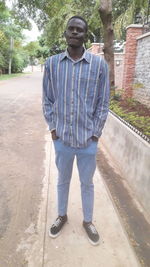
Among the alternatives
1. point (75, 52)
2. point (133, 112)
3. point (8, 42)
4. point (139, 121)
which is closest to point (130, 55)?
point (133, 112)

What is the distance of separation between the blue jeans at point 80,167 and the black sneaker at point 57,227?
18 centimetres

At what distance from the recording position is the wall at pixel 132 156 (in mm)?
3033

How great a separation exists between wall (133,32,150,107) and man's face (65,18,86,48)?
4862mm

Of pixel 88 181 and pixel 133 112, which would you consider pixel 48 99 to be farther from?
pixel 133 112

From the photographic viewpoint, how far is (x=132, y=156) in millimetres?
3566

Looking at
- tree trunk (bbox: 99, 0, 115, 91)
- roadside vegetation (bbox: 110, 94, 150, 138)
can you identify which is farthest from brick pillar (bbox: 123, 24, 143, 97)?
roadside vegetation (bbox: 110, 94, 150, 138)

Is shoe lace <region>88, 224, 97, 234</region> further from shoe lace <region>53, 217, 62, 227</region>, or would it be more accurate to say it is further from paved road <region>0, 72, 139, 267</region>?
shoe lace <region>53, 217, 62, 227</region>

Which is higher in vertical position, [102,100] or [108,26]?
[108,26]

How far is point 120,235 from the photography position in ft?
8.43

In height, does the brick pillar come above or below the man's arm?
above

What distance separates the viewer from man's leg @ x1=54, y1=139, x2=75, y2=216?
227 centimetres

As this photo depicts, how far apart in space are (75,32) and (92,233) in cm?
184

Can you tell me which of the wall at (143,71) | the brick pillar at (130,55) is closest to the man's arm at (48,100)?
the wall at (143,71)

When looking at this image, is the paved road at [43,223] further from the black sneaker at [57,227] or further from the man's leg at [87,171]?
the man's leg at [87,171]
